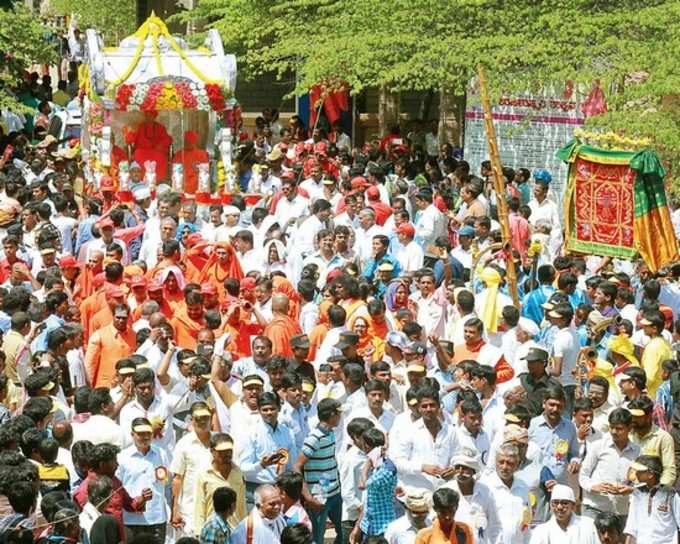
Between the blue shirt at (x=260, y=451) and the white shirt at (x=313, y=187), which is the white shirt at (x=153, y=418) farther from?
the white shirt at (x=313, y=187)

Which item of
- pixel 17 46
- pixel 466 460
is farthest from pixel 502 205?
pixel 17 46

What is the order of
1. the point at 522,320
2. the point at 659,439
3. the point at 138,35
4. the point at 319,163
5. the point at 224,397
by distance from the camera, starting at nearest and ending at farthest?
the point at 659,439
the point at 224,397
the point at 522,320
the point at 319,163
the point at 138,35

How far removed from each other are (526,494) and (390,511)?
943 millimetres

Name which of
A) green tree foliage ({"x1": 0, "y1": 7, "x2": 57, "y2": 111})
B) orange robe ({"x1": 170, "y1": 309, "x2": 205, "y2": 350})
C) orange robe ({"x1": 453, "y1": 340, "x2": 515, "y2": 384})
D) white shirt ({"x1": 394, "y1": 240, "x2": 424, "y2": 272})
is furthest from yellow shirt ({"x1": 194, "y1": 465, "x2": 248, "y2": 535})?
green tree foliage ({"x1": 0, "y1": 7, "x2": 57, "y2": 111})

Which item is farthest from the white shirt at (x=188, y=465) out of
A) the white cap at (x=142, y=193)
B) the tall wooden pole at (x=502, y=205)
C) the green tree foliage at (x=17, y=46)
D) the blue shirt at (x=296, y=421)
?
the green tree foliage at (x=17, y=46)

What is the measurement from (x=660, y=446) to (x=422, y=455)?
1.67 m

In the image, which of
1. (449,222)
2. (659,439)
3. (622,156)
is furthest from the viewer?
(449,222)

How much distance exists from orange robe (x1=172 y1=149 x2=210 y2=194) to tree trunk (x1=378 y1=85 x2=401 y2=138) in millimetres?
6442

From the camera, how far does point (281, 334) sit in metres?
14.2

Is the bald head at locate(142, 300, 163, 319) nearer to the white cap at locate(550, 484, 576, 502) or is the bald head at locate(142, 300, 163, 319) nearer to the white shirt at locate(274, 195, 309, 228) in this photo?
the white cap at locate(550, 484, 576, 502)

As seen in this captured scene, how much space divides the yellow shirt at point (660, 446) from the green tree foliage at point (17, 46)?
15283 millimetres

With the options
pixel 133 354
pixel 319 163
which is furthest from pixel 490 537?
pixel 319 163

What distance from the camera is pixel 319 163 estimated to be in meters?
23.1

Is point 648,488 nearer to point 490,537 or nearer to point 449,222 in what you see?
point 490,537
